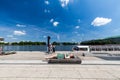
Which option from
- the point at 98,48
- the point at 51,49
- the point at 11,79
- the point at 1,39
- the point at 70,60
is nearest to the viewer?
the point at 11,79

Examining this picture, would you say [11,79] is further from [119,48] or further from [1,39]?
[1,39]

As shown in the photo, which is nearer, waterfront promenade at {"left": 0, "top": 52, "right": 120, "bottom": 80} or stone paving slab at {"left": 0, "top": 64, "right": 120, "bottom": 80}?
stone paving slab at {"left": 0, "top": 64, "right": 120, "bottom": 80}

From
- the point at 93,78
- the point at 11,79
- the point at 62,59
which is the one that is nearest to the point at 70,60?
the point at 62,59

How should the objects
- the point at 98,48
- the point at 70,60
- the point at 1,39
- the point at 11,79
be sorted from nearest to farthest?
the point at 11,79 < the point at 70,60 < the point at 98,48 < the point at 1,39

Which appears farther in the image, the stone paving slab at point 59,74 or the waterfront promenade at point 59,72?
the waterfront promenade at point 59,72

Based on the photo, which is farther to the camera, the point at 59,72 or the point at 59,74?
the point at 59,72

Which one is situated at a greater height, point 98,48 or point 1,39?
point 1,39

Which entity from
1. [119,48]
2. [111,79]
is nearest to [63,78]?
[111,79]

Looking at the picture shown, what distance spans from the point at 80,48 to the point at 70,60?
3312cm

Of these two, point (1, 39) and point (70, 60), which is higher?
point (1, 39)

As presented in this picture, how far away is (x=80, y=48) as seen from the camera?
49.0 m

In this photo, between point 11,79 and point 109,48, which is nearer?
point 11,79

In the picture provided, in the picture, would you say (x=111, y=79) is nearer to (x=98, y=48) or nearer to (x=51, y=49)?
(x=51, y=49)

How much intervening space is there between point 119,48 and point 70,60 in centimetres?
3498
